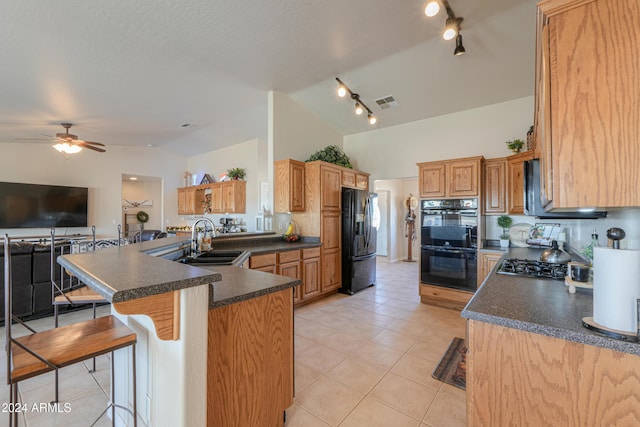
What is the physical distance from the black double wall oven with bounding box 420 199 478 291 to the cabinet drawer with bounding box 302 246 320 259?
158cm

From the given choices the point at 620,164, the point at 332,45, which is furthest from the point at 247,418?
the point at 332,45

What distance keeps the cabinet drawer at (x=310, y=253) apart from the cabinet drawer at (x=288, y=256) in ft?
0.39

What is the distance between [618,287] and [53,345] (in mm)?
2246

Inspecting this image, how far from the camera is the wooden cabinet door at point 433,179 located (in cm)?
390

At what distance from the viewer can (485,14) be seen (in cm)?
272

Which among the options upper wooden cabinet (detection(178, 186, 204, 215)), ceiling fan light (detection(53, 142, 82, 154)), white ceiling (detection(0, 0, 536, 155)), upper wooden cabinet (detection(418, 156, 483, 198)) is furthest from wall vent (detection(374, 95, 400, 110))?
upper wooden cabinet (detection(178, 186, 204, 215))

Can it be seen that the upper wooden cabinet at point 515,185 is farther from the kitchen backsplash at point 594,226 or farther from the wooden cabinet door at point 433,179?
the wooden cabinet door at point 433,179

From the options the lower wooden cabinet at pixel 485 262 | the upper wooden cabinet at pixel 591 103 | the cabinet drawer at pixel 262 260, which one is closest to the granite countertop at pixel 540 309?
→ the upper wooden cabinet at pixel 591 103

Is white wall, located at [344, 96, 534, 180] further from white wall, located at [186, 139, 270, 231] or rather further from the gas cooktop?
the gas cooktop

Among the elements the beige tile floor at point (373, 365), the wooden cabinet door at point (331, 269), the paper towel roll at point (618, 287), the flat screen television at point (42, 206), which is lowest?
the beige tile floor at point (373, 365)

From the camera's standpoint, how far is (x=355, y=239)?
4.48 m

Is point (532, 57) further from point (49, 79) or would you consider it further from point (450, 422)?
point (49, 79)

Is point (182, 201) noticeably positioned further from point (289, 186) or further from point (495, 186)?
point (495, 186)

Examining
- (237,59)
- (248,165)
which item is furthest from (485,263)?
(248,165)
